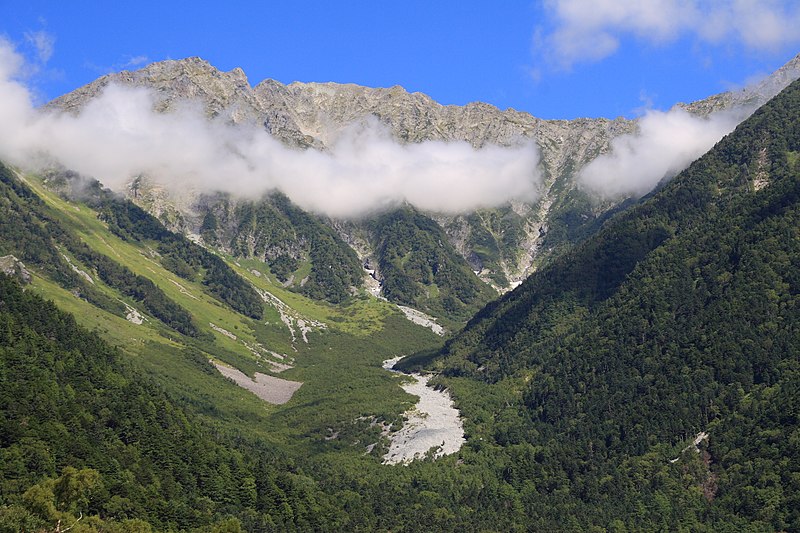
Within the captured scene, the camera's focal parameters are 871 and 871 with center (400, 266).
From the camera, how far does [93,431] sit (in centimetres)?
18800

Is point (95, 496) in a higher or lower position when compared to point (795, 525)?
lower

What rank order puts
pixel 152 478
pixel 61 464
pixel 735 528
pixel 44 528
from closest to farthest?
pixel 44 528
pixel 61 464
pixel 152 478
pixel 735 528

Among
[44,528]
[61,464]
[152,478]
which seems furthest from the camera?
[152,478]

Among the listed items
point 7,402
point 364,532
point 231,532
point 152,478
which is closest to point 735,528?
point 364,532

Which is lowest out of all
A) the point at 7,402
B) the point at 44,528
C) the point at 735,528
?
the point at 44,528

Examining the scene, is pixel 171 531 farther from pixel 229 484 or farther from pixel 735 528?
pixel 735 528

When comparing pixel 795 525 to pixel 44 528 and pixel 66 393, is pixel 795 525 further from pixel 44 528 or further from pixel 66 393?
pixel 66 393

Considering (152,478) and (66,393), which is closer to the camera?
(152,478)

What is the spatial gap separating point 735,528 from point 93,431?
144 m

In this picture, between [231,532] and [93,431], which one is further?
[93,431]

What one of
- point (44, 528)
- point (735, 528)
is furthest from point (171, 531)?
point (735, 528)

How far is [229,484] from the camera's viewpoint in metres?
200

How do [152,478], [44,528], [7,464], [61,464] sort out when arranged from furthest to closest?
[152,478] → [61,464] → [7,464] → [44,528]

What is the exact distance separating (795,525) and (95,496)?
145 m
